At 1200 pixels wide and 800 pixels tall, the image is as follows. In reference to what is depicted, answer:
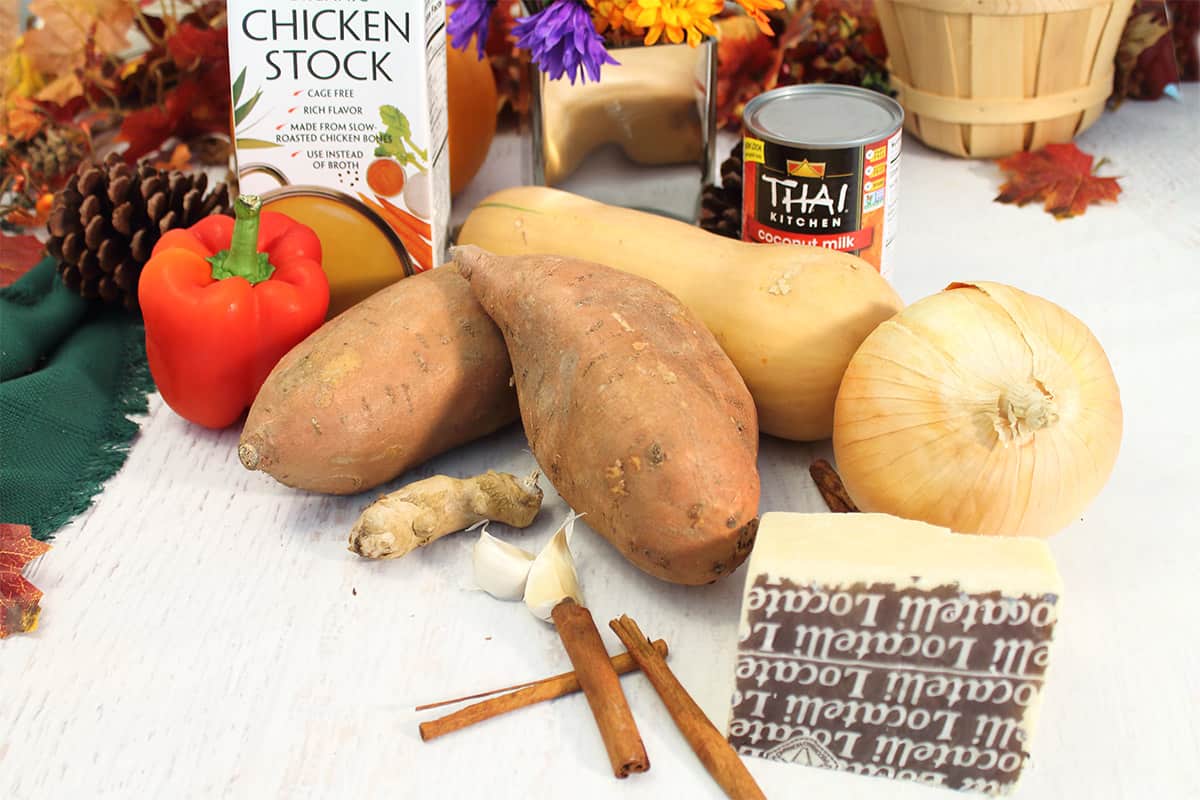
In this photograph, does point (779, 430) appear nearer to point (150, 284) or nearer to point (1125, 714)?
point (1125, 714)

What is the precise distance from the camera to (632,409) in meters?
0.98

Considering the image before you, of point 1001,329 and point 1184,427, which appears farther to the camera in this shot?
point 1184,427

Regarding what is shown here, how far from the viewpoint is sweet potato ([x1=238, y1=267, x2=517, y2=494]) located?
108cm

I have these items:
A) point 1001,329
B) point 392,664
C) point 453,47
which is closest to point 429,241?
point 453,47

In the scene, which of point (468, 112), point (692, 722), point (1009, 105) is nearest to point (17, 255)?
point (468, 112)

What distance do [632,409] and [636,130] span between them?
0.65 metres

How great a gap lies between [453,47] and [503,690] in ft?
2.80

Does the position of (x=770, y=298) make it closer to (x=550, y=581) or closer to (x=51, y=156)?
(x=550, y=581)

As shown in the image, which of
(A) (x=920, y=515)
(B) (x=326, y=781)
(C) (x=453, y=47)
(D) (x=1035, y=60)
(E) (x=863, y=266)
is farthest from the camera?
(D) (x=1035, y=60)

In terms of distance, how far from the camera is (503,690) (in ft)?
3.05

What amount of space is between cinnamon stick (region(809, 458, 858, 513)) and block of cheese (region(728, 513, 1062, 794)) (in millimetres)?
243

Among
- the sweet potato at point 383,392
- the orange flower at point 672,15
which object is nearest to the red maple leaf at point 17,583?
the sweet potato at point 383,392

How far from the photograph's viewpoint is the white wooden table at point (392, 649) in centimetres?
86

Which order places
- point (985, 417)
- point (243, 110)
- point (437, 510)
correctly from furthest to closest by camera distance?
point (243, 110), point (437, 510), point (985, 417)
